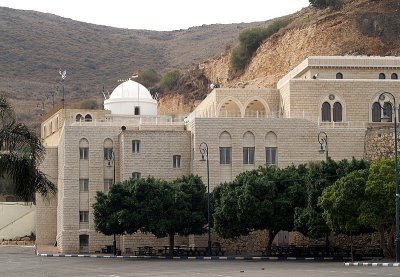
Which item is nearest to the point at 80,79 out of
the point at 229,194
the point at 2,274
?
the point at 229,194

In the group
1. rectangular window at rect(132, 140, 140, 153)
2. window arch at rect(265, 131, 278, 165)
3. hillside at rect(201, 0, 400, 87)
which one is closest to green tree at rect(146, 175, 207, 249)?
rectangular window at rect(132, 140, 140, 153)

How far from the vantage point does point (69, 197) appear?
240ft

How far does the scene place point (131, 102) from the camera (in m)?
85.6

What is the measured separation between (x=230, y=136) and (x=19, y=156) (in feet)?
125

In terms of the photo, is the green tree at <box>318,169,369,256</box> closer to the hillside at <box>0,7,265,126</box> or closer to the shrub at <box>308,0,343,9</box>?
the shrub at <box>308,0,343,9</box>

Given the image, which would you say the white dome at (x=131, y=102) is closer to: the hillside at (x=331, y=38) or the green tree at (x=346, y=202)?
the hillside at (x=331, y=38)

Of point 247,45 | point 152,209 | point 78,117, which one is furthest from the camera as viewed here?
point 247,45

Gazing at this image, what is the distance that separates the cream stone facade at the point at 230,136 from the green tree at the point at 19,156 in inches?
1348

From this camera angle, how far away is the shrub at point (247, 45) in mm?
118375

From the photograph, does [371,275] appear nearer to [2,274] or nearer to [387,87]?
[2,274]

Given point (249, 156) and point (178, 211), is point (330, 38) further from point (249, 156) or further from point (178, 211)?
point (178, 211)

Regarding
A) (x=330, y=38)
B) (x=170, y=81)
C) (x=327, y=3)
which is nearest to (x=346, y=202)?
(x=330, y=38)

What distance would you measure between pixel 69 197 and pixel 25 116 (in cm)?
8070

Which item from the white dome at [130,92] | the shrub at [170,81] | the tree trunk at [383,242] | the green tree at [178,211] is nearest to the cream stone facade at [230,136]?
the green tree at [178,211]
